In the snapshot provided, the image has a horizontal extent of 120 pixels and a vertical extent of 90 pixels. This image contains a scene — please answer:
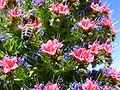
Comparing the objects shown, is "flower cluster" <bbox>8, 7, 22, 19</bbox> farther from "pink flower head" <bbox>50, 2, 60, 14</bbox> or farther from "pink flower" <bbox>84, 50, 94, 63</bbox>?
"pink flower" <bbox>84, 50, 94, 63</bbox>

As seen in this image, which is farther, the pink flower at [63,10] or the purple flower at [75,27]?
the purple flower at [75,27]

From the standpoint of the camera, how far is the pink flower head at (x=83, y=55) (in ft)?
23.9

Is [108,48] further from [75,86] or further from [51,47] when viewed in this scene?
[51,47]

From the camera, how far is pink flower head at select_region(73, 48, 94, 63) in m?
7.27

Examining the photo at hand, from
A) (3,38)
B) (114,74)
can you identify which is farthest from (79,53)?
(3,38)

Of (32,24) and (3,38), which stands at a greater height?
(32,24)

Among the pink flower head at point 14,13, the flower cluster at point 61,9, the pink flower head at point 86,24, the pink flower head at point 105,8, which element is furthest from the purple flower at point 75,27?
the pink flower head at point 14,13

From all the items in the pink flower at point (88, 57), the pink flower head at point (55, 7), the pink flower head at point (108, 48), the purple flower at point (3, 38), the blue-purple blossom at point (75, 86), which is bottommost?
the blue-purple blossom at point (75, 86)

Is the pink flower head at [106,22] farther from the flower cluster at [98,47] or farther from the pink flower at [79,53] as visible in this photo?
the pink flower at [79,53]

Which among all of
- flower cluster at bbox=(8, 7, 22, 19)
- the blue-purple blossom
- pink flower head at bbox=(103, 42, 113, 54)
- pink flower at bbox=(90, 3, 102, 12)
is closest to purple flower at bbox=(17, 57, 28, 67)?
flower cluster at bbox=(8, 7, 22, 19)

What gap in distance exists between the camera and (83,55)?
7.31 meters

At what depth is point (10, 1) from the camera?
8.48 m

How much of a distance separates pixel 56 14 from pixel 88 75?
4.77 feet

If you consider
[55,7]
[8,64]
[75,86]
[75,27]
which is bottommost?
[75,86]
